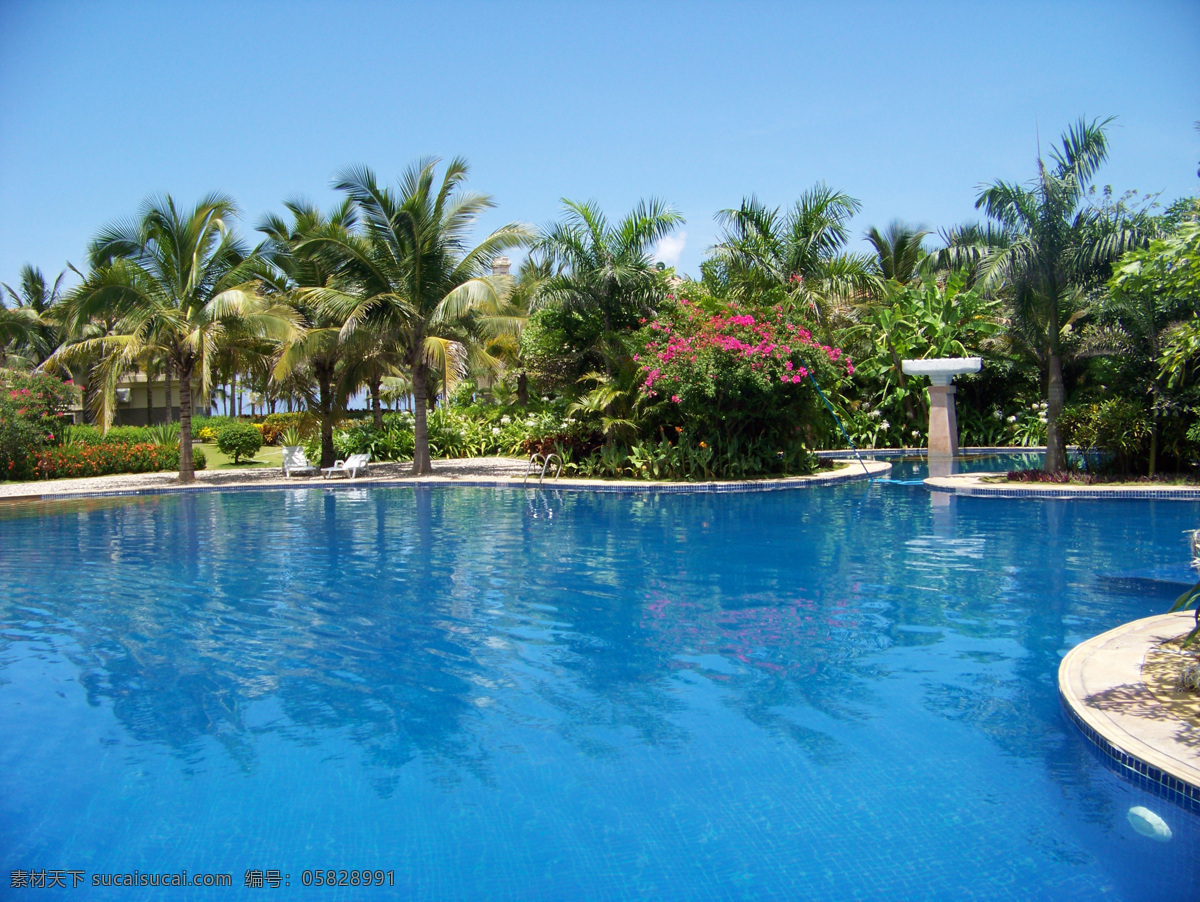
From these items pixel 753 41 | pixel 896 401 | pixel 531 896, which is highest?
pixel 753 41

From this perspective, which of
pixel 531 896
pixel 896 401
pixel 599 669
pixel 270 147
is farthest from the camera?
pixel 896 401

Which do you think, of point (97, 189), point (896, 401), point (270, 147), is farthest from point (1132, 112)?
point (97, 189)

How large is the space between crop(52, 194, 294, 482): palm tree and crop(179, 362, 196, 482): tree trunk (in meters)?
0.03

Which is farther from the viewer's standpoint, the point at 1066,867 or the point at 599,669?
the point at 599,669

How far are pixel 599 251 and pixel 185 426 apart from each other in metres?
11.7

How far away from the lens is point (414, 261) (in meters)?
20.2

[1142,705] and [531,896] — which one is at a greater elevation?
[1142,705]

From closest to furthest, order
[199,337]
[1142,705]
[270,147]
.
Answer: [1142,705] < [270,147] < [199,337]

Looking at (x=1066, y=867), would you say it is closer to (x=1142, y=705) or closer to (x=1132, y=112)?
(x=1142, y=705)

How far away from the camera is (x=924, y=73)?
13.8 m

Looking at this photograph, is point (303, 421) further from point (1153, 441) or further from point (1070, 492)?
point (1153, 441)

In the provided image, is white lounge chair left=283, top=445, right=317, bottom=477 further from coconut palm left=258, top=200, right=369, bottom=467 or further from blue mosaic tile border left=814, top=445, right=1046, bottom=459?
blue mosaic tile border left=814, top=445, right=1046, bottom=459

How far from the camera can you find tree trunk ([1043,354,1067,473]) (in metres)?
16.0

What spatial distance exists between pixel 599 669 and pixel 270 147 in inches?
533
